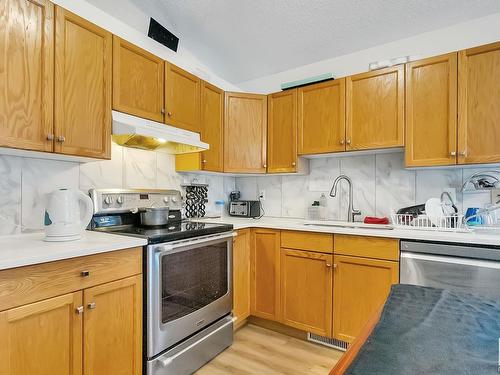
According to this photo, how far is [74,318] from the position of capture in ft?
4.15

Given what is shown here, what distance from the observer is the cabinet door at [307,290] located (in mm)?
2115

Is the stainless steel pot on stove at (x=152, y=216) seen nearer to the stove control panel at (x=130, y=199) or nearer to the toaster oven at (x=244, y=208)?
the stove control panel at (x=130, y=199)

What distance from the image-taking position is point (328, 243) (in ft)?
6.93

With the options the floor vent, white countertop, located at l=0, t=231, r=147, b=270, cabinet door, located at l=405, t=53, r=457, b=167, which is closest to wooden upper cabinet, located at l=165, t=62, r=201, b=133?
white countertop, located at l=0, t=231, r=147, b=270

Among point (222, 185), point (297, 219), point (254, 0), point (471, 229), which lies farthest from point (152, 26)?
point (471, 229)

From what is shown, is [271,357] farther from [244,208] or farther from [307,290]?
[244,208]

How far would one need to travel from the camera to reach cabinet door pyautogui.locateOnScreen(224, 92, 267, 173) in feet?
8.86

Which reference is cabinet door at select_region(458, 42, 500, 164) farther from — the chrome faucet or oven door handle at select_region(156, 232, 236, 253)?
oven door handle at select_region(156, 232, 236, 253)

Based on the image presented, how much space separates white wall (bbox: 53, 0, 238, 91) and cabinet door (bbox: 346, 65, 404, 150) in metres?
1.45

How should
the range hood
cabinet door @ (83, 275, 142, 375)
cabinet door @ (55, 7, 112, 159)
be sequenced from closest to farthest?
cabinet door @ (83, 275, 142, 375) < cabinet door @ (55, 7, 112, 159) < the range hood

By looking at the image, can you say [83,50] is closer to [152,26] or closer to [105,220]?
[152,26]

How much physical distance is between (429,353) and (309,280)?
5.50 ft

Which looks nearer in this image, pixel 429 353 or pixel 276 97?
pixel 429 353

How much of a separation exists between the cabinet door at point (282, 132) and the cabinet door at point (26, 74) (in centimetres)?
178
